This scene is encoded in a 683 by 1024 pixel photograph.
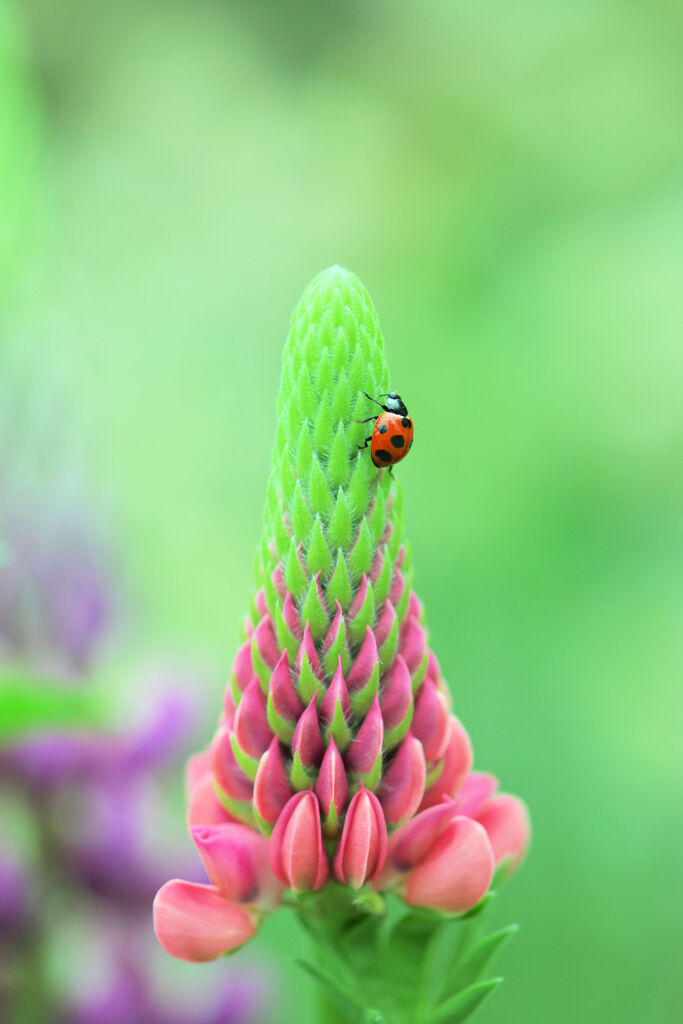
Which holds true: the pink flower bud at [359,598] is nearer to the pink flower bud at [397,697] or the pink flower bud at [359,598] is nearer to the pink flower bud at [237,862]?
the pink flower bud at [397,697]

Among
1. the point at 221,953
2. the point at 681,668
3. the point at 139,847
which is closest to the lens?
the point at 221,953

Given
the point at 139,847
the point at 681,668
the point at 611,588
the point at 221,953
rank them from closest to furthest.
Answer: the point at 221,953 → the point at 139,847 → the point at 681,668 → the point at 611,588

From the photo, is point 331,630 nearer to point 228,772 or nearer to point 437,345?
point 228,772

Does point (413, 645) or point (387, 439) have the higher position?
point (387, 439)

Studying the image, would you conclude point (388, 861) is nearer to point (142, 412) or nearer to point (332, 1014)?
point (332, 1014)

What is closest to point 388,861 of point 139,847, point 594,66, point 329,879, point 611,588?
point 329,879

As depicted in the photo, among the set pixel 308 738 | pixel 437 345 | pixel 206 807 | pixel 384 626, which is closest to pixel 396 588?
pixel 384 626

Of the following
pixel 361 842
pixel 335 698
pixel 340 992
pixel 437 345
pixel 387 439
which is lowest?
pixel 340 992

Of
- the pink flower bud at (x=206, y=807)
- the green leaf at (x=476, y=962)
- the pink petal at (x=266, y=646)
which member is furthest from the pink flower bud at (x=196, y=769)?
the green leaf at (x=476, y=962)
